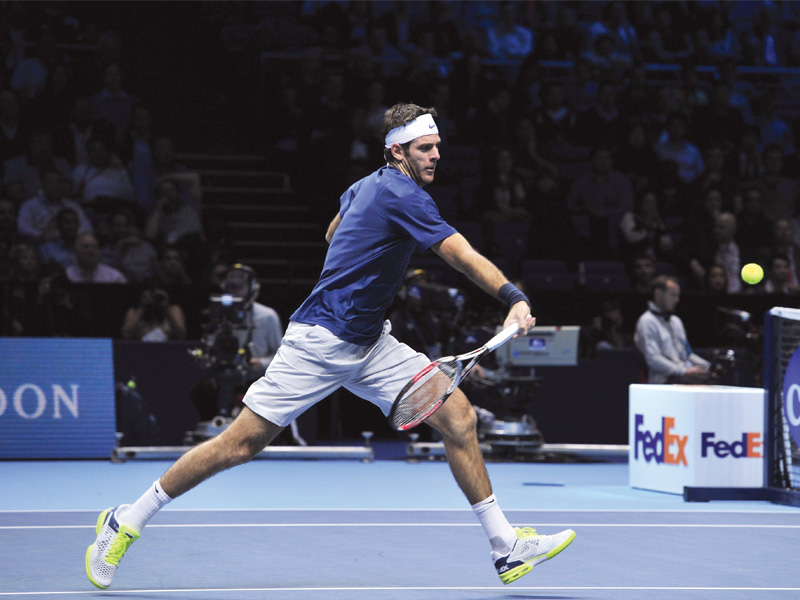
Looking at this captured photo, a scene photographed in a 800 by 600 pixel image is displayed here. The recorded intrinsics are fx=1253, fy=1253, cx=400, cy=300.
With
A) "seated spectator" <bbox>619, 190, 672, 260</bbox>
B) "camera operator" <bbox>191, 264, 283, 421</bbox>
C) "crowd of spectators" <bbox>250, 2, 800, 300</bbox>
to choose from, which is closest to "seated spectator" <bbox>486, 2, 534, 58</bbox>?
"crowd of spectators" <bbox>250, 2, 800, 300</bbox>

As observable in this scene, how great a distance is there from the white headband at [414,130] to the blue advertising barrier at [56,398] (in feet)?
19.1

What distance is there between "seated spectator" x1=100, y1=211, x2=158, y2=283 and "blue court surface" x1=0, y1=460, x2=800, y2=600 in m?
2.89

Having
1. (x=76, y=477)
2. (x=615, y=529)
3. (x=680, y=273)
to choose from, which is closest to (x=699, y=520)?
(x=615, y=529)

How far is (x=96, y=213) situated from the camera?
13109 millimetres

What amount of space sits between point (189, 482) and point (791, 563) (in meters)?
2.78

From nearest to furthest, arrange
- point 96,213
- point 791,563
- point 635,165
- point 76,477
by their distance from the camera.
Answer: point 791,563 < point 76,477 < point 96,213 < point 635,165

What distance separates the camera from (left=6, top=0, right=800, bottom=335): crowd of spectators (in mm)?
13000

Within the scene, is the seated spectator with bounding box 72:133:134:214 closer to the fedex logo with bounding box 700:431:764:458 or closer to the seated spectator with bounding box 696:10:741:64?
the fedex logo with bounding box 700:431:764:458

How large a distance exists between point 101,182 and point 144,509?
28.6 feet

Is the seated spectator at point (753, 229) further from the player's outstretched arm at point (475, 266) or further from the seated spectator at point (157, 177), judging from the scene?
the player's outstretched arm at point (475, 266)

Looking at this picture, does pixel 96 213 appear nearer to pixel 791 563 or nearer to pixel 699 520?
pixel 699 520

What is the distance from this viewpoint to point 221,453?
502 centimetres

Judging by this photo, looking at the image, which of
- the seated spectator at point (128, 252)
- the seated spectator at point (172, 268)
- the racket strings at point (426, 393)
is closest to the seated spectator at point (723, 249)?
the seated spectator at point (172, 268)

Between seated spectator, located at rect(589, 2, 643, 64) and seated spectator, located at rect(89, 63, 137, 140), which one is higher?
seated spectator, located at rect(589, 2, 643, 64)
